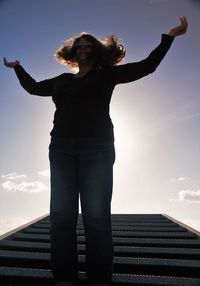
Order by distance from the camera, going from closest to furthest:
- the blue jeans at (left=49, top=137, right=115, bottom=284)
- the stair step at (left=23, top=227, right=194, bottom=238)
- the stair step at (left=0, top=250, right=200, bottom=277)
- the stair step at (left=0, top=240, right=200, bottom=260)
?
the blue jeans at (left=49, top=137, right=115, bottom=284), the stair step at (left=0, top=250, right=200, bottom=277), the stair step at (left=0, top=240, right=200, bottom=260), the stair step at (left=23, top=227, right=194, bottom=238)

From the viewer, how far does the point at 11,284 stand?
225 centimetres

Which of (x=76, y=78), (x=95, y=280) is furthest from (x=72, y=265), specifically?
(x=76, y=78)

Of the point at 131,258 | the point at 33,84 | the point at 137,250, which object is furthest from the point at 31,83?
the point at 137,250

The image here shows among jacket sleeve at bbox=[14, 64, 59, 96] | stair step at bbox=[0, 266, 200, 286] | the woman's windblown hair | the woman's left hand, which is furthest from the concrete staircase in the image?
the woman's left hand

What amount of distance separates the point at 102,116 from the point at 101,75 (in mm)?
270

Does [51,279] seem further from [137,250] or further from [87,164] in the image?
[137,250]

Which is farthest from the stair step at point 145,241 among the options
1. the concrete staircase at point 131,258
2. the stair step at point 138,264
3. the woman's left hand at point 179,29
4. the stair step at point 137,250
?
the woman's left hand at point 179,29

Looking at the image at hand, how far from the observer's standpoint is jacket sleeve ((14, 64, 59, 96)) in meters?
2.55

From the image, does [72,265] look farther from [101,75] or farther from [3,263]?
[101,75]

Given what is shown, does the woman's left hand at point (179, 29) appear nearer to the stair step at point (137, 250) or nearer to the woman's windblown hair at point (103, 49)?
the woman's windblown hair at point (103, 49)

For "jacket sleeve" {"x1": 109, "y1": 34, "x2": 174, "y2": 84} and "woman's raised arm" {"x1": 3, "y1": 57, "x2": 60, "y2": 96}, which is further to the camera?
"woman's raised arm" {"x1": 3, "y1": 57, "x2": 60, "y2": 96}

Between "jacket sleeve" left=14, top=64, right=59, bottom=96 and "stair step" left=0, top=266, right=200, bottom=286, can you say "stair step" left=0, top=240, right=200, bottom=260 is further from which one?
"jacket sleeve" left=14, top=64, right=59, bottom=96

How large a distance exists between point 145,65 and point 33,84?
823mm

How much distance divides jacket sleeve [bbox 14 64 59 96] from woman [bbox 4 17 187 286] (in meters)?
0.20
